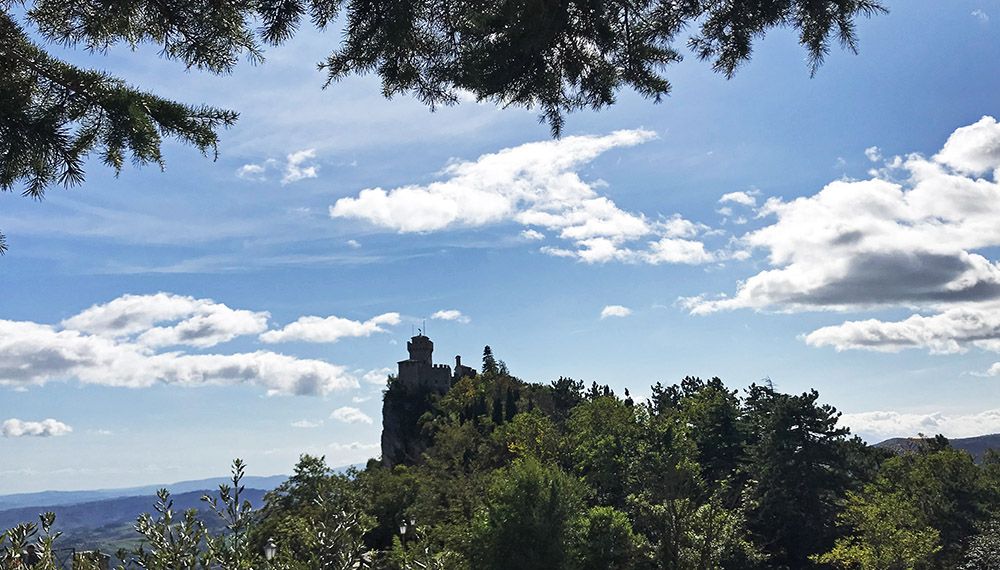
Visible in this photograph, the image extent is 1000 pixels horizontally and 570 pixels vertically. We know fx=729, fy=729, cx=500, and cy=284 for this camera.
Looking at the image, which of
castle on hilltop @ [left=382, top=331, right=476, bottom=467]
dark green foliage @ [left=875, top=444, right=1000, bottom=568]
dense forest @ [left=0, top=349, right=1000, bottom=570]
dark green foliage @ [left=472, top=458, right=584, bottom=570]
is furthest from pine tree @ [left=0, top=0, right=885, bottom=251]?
castle on hilltop @ [left=382, top=331, right=476, bottom=467]

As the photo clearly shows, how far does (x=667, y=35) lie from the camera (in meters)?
7.39

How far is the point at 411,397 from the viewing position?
298 ft

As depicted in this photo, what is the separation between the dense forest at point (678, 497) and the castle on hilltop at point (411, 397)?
1188 inches

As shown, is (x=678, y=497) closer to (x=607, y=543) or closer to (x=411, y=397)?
(x=607, y=543)

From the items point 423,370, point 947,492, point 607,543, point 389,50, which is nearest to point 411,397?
point 423,370

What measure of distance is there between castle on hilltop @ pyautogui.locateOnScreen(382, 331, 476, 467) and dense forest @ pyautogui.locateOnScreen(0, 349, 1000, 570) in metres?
30.2

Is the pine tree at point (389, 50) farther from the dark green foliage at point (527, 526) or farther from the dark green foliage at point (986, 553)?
the dark green foliage at point (986, 553)

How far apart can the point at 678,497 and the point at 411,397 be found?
207 feet

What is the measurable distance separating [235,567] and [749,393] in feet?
199

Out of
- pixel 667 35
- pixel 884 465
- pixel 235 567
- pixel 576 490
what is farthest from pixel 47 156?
pixel 884 465

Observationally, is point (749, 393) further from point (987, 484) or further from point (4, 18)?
point (4, 18)

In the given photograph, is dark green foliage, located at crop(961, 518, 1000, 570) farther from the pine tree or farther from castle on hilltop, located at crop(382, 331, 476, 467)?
castle on hilltop, located at crop(382, 331, 476, 467)

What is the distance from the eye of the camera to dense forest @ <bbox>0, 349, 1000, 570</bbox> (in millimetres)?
27625

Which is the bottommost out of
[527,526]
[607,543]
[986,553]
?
[986,553]
